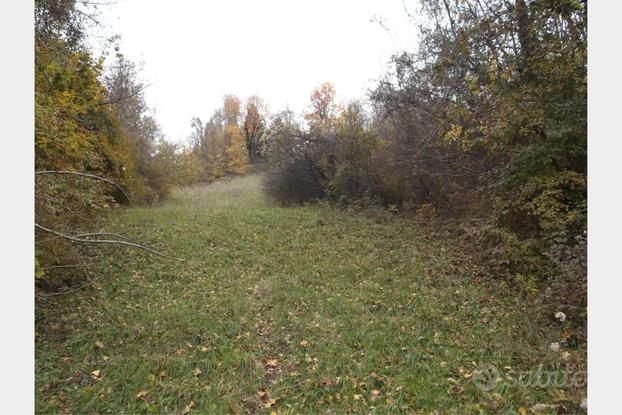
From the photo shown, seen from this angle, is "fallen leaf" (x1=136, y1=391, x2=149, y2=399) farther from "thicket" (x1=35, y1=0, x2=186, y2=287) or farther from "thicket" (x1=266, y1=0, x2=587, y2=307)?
"thicket" (x1=266, y1=0, x2=587, y2=307)

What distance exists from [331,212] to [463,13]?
656 centimetres

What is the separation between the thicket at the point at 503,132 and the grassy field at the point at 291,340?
0.99 m

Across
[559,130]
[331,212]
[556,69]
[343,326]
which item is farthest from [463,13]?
[343,326]

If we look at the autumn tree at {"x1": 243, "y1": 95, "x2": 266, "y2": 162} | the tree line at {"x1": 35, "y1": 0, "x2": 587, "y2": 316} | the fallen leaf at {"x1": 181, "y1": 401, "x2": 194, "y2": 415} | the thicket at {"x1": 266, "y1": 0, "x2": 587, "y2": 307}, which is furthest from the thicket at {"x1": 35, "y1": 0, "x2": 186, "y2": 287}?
the autumn tree at {"x1": 243, "y1": 95, "x2": 266, "y2": 162}

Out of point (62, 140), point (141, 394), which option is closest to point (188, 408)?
point (141, 394)

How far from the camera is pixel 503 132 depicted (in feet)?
19.5

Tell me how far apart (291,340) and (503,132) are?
4890 millimetres

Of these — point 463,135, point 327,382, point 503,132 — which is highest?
point 463,135

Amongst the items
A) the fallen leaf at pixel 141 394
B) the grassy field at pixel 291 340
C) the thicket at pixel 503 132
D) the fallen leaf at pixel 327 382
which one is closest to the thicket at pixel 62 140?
the grassy field at pixel 291 340

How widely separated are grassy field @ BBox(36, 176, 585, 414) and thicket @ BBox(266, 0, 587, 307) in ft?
3.26

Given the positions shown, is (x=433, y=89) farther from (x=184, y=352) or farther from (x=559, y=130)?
(x=184, y=352)

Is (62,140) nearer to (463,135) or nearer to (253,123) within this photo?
(463,135)

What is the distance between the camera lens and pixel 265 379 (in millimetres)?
3738

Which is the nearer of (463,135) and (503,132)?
(503,132)
